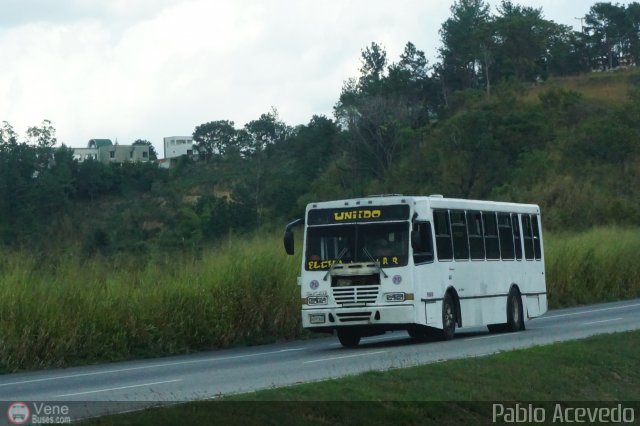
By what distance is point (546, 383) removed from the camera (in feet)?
49.2

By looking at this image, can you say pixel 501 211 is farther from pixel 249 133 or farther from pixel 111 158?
pixel 111 158

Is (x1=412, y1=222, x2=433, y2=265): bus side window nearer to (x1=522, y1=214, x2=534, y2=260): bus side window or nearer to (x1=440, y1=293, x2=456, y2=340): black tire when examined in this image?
(x1=440, y1=293, x2=456, y2=340): black tire

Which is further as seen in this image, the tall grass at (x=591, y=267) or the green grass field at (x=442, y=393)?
the tall grass at (x=591, y=267)

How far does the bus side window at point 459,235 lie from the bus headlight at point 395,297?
2.39 m

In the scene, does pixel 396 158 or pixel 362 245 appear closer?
pixel 362 245

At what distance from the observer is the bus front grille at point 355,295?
23.1m

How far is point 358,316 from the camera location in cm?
2309

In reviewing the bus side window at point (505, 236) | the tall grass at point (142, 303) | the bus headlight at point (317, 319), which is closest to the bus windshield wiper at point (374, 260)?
the bus headlight at point (317, 319)

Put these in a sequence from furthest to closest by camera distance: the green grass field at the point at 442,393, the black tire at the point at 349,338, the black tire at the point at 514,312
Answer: the black tire at the point at 514,312 < the black tire at the point at 349,338 < the green grass field at the point at 442,393

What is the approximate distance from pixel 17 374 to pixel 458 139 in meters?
54.0

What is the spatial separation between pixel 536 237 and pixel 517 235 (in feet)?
5.40

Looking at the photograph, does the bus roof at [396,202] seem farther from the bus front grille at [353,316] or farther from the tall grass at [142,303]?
the tall grass at [142,303]

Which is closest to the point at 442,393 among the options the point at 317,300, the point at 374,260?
the point at 374,260

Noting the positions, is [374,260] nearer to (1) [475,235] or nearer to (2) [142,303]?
(1) [475,235]
